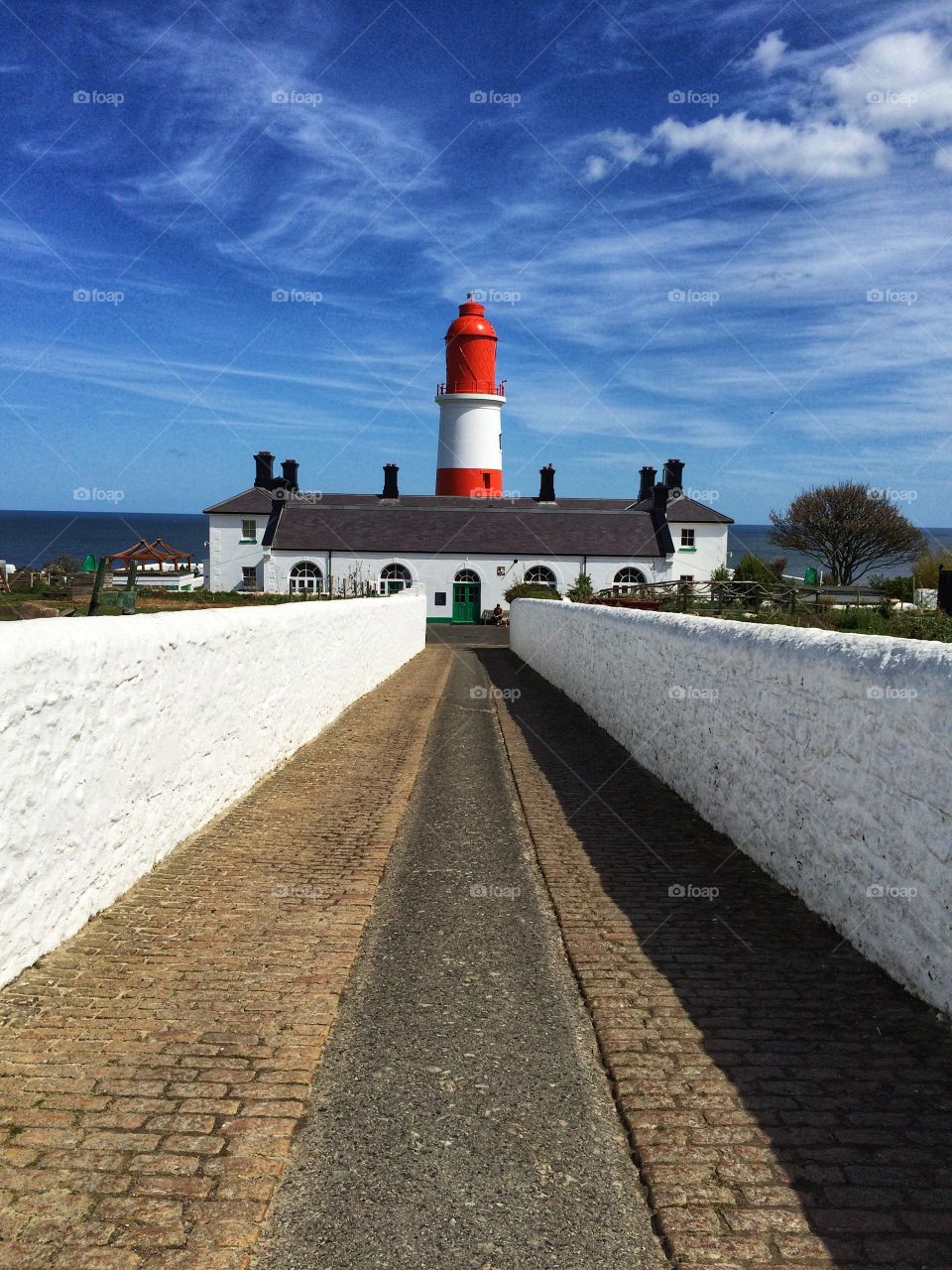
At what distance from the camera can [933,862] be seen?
4066 millimetres

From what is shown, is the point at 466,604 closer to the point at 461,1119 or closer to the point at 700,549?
the point at 700,549

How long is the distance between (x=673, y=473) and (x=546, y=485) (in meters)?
6.87

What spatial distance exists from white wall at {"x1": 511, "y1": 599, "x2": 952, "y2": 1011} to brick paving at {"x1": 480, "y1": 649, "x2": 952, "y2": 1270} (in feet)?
0.78

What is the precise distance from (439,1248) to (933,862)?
2583 mm

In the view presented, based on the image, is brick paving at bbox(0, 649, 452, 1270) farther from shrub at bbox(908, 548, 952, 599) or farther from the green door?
the green door

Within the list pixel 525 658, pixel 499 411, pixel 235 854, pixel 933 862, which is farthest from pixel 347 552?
pixel 933 862

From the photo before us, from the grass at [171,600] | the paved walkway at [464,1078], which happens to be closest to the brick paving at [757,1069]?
the paved walkway at [464,1078]

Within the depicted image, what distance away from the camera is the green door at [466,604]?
47344mm

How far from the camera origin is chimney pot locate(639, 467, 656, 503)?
52844mm

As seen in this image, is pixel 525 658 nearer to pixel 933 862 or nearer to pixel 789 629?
pixel 789 629

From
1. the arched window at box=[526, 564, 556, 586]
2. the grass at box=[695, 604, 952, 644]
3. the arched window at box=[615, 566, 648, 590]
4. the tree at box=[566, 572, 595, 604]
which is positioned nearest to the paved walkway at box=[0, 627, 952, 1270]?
the grass at box=[695, 604, 952, 644]

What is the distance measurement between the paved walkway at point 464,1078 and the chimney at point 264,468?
1879 inches

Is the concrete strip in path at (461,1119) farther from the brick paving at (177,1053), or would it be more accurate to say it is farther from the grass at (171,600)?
the grass at (171,600)

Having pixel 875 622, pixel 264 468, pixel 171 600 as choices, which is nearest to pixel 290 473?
pixel 264 468
